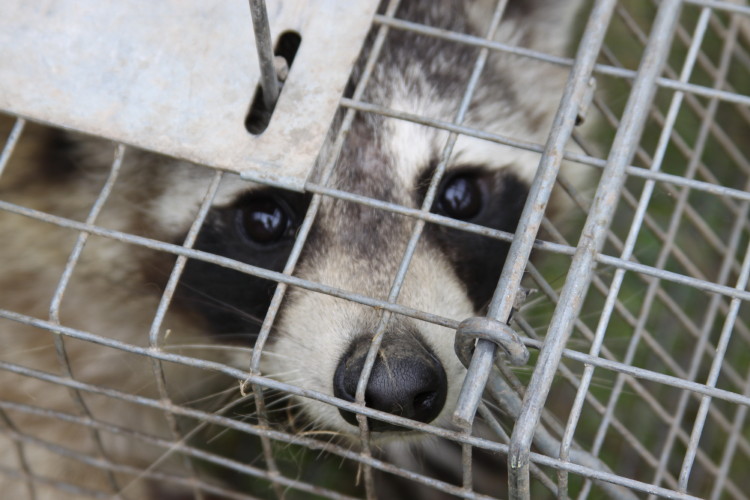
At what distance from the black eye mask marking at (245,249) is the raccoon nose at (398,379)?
29cm

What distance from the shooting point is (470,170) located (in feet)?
4.89

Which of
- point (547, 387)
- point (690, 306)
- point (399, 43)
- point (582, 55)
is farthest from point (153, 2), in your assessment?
point (690, 306)

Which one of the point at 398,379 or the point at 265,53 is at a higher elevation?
the point at 265,53

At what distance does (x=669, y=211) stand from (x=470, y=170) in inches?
46.9

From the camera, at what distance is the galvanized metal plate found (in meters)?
1.16

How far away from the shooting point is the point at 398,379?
1.11m

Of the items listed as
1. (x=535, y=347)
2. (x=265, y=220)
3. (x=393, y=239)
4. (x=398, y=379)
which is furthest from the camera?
(x=265, y=220)

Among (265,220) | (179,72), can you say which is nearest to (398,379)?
(265,220)

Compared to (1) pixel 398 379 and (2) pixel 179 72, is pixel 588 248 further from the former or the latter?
(2) pixel 179 72

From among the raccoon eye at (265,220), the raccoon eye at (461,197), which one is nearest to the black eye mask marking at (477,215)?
the raccoon eye at (461,197)

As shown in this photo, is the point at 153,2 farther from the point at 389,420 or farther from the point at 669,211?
the point at 669,211

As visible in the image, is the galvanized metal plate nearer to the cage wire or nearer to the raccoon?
the cage wire

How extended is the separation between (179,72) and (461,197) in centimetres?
56

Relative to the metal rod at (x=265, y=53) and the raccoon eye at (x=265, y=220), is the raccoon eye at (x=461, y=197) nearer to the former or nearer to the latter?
the raccoon eye at (x=265, y=220)
